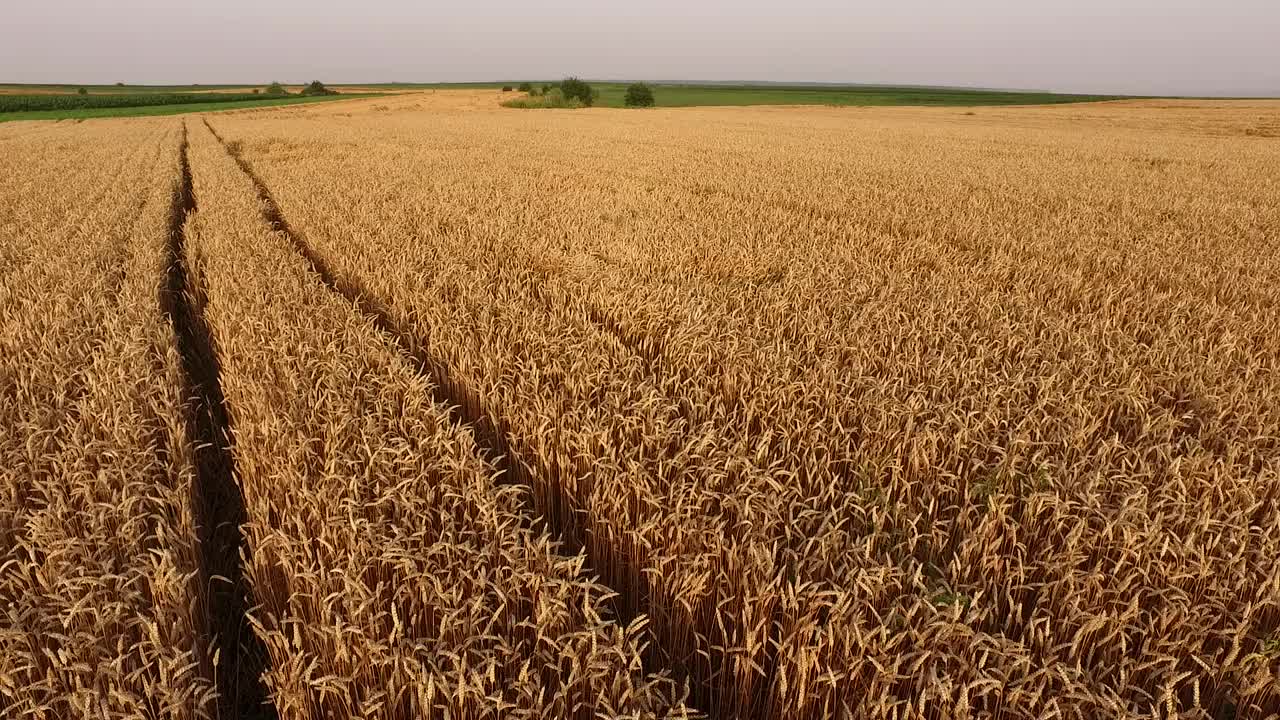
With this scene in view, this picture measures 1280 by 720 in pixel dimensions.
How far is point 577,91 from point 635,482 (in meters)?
73.1

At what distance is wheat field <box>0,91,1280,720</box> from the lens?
1.95m

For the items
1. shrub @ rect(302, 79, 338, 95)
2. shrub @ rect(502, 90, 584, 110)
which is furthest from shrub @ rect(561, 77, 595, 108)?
shrub @ rect(302, 79, 338, 95)

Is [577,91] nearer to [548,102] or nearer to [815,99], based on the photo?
[548,102]

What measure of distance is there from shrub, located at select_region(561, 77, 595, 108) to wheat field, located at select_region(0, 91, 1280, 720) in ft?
220

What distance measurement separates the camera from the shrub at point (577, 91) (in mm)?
69250

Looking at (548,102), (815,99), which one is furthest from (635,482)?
(815,99)

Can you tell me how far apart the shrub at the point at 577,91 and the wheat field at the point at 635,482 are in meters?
67.0

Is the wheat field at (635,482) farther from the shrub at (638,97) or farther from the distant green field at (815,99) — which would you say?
the shrub at (638,97)

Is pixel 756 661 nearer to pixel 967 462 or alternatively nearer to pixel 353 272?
pixel 967 462

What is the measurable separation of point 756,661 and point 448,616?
0.97 m

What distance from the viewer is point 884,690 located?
5.93 feet

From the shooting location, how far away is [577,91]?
6981 centimetres

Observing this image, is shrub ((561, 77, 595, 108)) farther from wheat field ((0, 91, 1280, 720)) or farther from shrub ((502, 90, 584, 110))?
wheat field ((0, 91, 1280, 720))

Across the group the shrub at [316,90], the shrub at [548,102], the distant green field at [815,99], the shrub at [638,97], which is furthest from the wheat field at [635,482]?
the shrub at [316,90]
